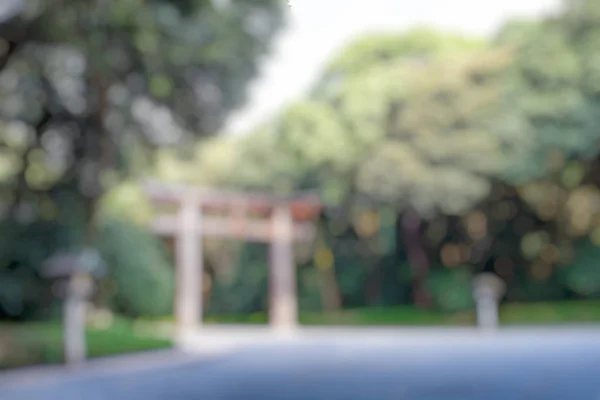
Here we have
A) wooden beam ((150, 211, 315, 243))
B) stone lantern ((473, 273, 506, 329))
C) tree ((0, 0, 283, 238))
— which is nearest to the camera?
tree ((0, 0, 283, 238))

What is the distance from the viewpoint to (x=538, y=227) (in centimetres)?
1855

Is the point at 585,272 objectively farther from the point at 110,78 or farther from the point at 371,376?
the point at 110,78

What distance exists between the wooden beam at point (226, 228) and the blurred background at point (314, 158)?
76 centimetres

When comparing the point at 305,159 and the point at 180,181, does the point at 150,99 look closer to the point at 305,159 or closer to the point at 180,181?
the point at 305,159

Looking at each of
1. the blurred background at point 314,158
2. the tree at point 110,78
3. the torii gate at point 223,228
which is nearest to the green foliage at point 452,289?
the blurred background at point 314,158

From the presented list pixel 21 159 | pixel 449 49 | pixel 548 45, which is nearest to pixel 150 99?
pixel 21 159

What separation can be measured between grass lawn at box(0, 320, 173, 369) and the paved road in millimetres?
1274

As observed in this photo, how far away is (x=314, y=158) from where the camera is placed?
1820cm

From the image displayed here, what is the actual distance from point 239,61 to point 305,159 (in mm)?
8844

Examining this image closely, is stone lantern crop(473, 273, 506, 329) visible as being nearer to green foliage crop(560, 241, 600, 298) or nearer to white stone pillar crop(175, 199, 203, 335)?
green foliage crop(560, 241, 600, 298)

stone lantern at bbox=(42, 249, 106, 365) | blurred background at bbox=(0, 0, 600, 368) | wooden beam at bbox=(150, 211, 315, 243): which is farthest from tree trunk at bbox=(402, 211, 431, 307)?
stone lantern at bbox=(42, 249, 106, 365)

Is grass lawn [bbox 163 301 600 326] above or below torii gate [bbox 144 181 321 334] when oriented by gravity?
below

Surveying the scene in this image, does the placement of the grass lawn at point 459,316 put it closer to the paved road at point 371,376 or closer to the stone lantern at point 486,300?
the stone lantern at point 486,300

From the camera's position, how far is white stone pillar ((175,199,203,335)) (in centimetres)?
1683
